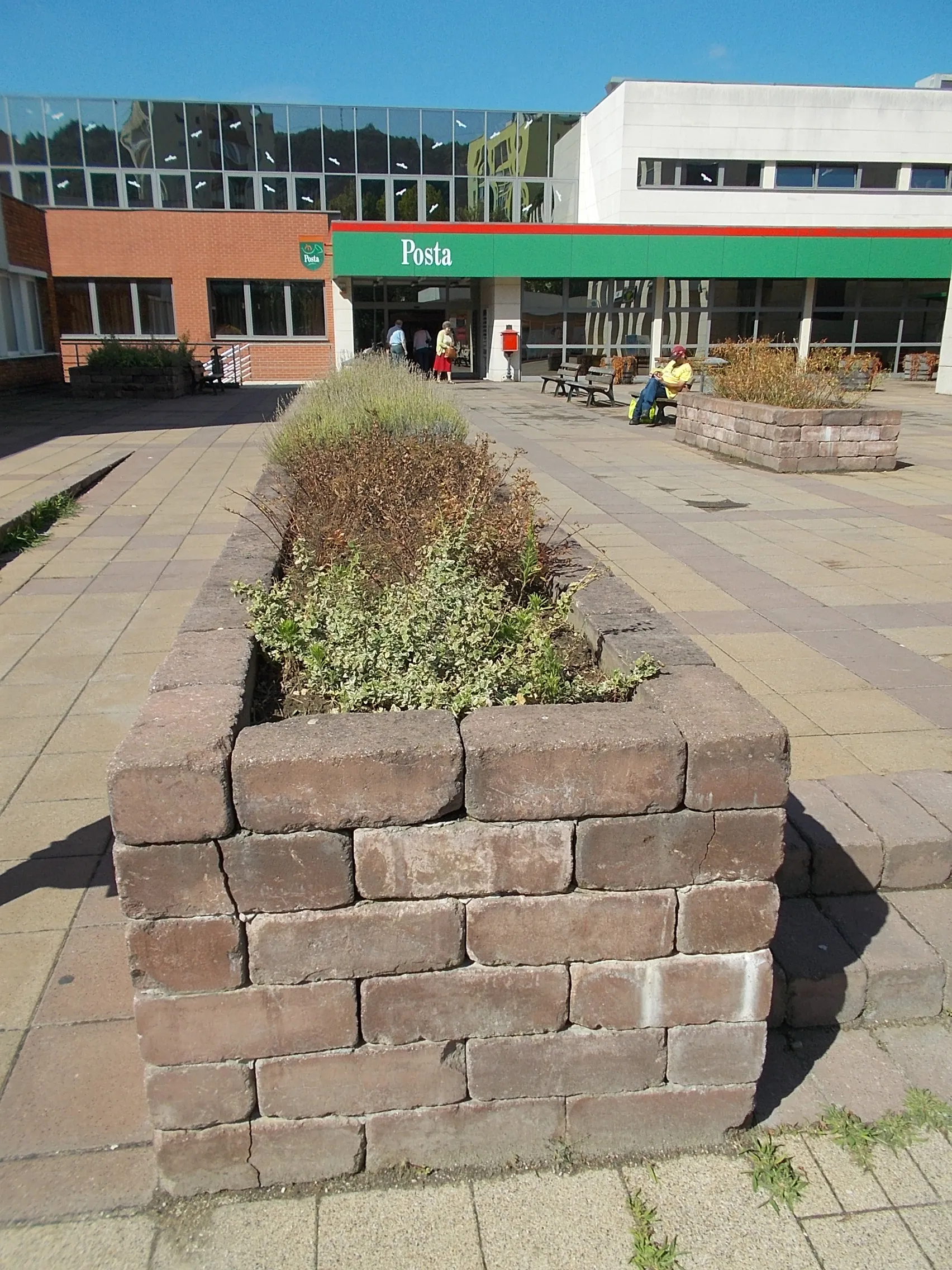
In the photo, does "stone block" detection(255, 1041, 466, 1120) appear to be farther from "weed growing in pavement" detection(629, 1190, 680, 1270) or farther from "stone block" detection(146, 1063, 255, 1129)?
"weed growing in pavement" detection(629, 1190, 680, 1270)

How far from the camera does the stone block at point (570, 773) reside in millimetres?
2178

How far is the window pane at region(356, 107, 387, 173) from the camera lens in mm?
32688

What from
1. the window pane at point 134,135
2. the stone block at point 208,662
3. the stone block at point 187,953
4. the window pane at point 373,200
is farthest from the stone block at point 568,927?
the window pane at point 134,135

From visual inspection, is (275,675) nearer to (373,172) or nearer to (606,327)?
(606,327)

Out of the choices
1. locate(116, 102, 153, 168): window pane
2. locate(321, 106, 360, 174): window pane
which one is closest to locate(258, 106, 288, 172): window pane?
locate(321, 106, 360, 174): window pane

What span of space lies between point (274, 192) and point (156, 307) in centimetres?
576

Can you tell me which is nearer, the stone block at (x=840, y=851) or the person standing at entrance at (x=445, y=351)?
the stone block at (x=840, y=851)

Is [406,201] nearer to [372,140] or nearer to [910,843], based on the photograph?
[372,140]

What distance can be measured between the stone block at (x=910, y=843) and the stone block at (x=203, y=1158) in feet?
7.17

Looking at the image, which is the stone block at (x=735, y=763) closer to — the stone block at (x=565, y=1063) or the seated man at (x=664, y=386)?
the stone block at (x=565, y=1063)

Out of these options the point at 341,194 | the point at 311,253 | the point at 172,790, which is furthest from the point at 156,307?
the point at 172,790

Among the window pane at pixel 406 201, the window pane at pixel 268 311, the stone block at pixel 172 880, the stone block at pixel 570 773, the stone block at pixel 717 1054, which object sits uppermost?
the window pane at pixel 406 201

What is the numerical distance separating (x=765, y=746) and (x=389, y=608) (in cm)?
136

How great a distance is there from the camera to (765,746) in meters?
2.22
